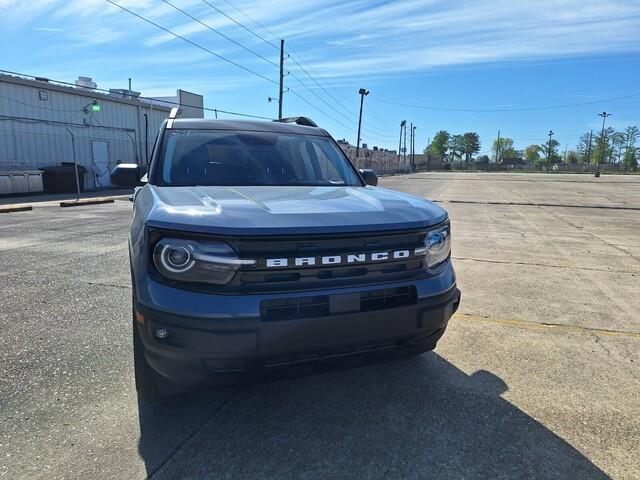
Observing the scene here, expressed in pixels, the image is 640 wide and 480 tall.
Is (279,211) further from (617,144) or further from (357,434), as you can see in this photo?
(617,144)

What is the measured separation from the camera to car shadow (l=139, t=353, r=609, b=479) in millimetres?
2303

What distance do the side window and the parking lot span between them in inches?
64.2

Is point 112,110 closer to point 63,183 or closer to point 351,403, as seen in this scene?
point 63,183

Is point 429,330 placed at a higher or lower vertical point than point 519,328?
higher

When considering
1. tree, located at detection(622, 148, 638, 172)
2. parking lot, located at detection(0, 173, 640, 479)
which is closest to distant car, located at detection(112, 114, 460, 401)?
parking lot, located at detection(0, 173, 640, 479)

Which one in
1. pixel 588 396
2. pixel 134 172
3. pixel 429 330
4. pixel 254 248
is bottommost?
pixel 588 396

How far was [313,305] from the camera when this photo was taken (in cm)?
229

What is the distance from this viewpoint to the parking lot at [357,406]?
7.68 feet

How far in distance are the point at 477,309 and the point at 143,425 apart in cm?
344

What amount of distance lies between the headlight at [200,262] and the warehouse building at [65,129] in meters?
17.9

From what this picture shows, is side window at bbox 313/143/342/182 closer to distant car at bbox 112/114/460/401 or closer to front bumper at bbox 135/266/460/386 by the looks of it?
distant car at bbox 112/114/460/401

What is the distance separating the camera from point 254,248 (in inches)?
88.1

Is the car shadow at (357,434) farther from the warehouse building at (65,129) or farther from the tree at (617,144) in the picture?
the tree at (617,144)

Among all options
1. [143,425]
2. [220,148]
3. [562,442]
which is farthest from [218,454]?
[220,148]
